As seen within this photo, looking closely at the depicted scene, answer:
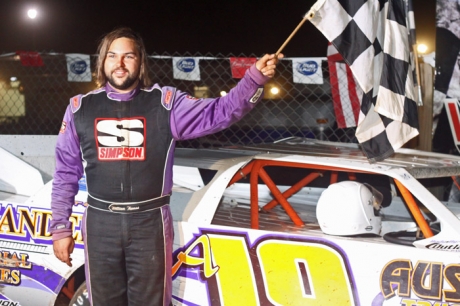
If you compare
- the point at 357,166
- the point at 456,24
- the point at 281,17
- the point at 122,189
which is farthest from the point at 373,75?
the point at 281,17

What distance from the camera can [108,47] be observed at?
256 centimetres

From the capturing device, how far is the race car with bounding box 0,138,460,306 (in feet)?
9.08

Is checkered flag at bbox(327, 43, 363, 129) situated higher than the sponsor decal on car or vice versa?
checkered flag at bbox(327, 43, 363, 129)

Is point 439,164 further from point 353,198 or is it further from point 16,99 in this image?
point 16,99

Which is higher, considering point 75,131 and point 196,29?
point 196,29

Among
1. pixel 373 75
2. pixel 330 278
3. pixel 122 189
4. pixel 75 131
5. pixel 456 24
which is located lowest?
pixel 330 278

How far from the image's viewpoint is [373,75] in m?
3.28

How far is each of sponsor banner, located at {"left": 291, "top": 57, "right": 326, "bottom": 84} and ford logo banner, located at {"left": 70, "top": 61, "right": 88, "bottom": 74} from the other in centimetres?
220

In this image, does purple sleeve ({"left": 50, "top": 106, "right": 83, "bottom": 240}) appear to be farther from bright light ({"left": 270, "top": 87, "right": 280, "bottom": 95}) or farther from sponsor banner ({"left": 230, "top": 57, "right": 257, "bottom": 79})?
bright light ({"left": 270, "top": 87, "right": 280, "bottom": 95})

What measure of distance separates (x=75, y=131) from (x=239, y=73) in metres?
3.19

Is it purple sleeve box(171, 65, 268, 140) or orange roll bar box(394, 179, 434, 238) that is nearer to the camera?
purple sleeve box(171, 65, 268, 140)

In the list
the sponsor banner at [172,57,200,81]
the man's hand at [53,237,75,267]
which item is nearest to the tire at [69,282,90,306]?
the man's hand at [53,237,75,267]

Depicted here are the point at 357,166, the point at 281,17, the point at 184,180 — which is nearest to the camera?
the point at 357,166

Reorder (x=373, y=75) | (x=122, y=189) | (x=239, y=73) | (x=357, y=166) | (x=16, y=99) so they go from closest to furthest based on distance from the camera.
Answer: (x=122, y=189) < (x=357, y=166) < (x=373, y=75) < (x=239, y=73) < (x=16, y=99)
